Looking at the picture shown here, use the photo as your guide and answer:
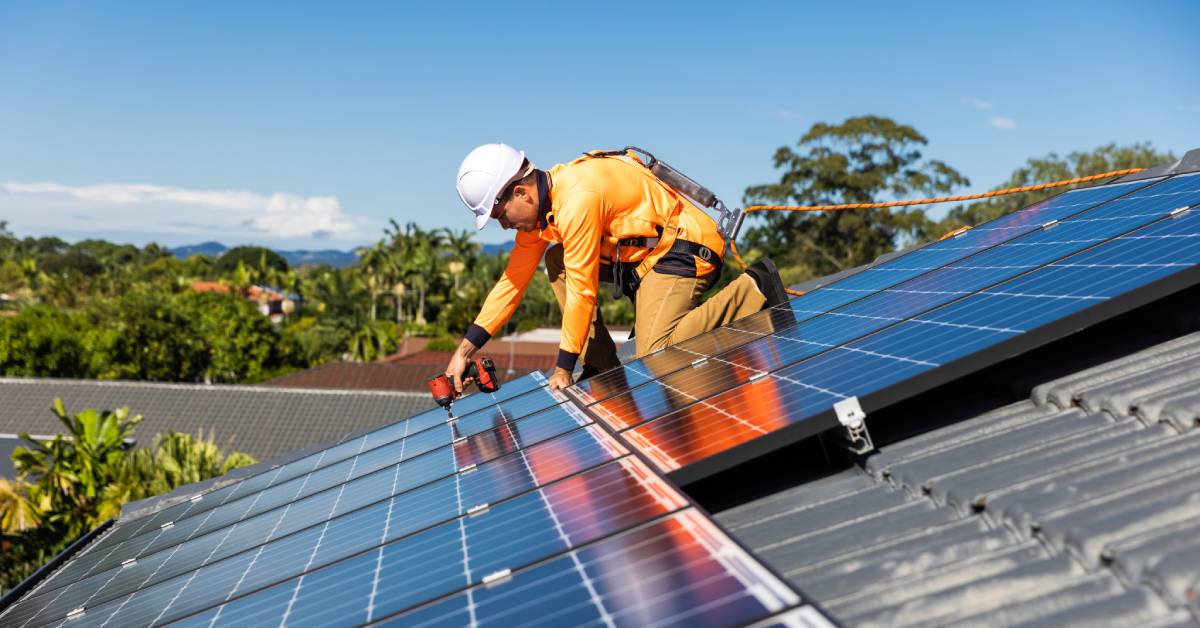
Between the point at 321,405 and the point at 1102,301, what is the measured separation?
39768mm

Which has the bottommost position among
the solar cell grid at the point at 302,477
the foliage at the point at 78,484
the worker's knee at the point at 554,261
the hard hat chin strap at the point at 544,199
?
the foliage at the point at 78,484

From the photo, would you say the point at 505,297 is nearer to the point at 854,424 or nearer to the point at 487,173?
the point at 487,173

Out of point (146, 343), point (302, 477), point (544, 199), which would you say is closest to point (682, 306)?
point (544, 199)

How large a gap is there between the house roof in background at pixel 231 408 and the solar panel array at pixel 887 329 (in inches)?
1251

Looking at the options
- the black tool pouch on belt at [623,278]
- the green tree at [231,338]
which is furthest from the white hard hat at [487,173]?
the green tree at [231,338]

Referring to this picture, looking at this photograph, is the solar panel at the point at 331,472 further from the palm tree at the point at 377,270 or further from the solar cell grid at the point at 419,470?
the palm tree at the point at 377,270

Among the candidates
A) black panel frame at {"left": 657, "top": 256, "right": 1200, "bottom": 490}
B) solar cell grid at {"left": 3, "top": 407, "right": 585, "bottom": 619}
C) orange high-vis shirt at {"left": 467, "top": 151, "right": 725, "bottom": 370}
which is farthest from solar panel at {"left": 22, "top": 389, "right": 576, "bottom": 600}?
black panel frame at {"left": 657, "top": 256, "right": 1200, "bottom": 490}

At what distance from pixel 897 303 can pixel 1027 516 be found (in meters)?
2.76

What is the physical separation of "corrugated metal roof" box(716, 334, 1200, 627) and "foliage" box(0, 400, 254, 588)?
21656mm

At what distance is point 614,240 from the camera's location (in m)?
6.66

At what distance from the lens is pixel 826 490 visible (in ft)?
13.2

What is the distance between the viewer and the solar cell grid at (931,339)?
394cm

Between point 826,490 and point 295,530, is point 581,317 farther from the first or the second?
point 826,490

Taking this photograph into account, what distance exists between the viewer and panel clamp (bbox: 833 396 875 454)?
12.4ft
